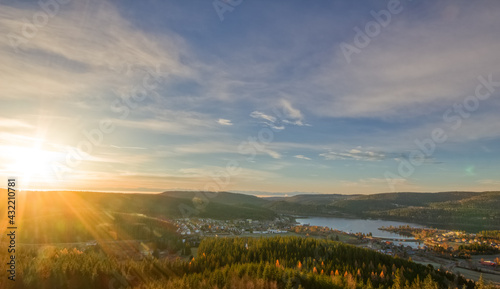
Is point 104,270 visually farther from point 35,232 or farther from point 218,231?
point 218,231

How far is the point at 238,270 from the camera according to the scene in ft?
158

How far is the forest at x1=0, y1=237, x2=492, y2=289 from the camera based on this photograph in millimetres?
37625

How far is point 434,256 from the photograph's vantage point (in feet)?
429

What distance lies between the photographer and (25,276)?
1407 inches

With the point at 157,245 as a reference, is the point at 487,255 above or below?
below

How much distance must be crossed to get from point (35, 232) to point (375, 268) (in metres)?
118

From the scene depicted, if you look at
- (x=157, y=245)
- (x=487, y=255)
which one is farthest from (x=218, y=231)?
(x=487, y=255)

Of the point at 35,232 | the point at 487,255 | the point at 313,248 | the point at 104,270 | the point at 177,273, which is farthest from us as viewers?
the point at 487,255

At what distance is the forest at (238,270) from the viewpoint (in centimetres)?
3762

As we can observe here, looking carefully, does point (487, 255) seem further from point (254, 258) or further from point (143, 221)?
point (143, 221)

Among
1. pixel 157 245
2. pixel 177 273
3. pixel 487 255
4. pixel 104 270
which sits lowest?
pixel 487 255

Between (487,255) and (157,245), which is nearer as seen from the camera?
(157,245)

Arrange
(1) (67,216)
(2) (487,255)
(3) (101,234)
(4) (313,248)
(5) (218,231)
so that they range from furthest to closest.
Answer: (5) (218,231) → (2) (487,255) → (1) (67,216) → (3) (101,234) → (4) (313,248)

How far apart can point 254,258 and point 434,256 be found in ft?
320
